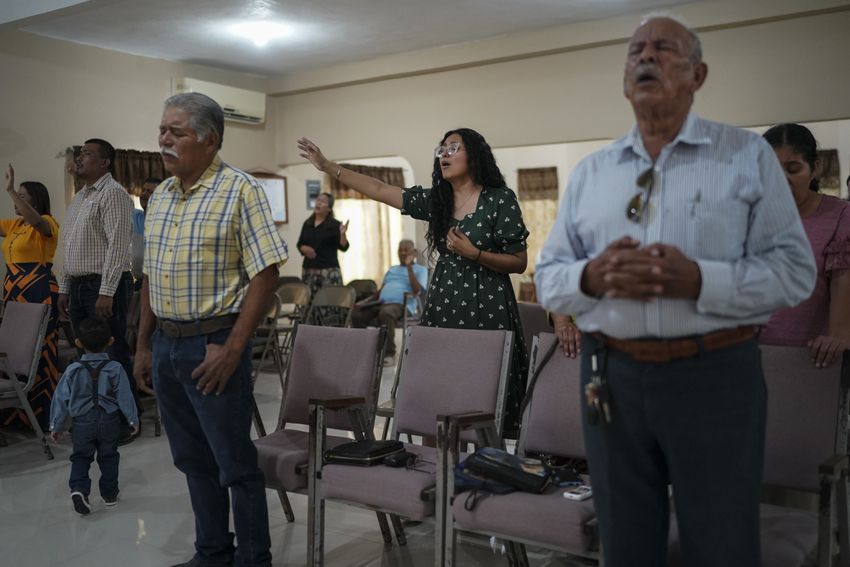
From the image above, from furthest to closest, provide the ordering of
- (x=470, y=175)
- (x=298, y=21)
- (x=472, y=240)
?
(x=298, y=21) < (x=470, y=175) < (x=472, y=240)

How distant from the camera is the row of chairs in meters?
2.06

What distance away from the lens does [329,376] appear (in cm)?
307

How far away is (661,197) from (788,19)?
18.5 ft

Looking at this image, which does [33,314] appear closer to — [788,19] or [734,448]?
[734,448]

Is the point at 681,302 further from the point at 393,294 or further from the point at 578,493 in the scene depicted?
the point at 393,294

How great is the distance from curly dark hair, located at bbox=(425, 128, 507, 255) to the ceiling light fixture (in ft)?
14.1

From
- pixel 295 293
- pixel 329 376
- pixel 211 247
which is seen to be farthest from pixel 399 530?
pixel 295 293

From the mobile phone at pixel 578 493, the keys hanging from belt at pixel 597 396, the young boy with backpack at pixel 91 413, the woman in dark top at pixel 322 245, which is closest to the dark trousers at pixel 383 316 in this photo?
the woman in dark top at pixel 322 245

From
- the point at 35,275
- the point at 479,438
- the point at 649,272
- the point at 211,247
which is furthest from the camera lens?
the point at 35,275

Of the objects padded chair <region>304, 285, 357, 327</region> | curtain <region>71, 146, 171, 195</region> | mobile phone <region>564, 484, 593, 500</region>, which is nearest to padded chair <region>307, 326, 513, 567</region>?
mobile phone <region>564, 484, 593, 500</region>

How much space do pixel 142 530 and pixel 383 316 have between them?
4.65 m

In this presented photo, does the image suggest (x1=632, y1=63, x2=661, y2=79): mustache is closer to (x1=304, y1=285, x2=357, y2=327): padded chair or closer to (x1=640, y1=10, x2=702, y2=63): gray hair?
(x1=640, y1=10, x2=702, y2=63): gray hair

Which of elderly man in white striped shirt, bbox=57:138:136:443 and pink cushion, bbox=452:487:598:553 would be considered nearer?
pink cushion, bbox=452:487:598:553

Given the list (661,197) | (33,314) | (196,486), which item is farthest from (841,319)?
(33,314)
